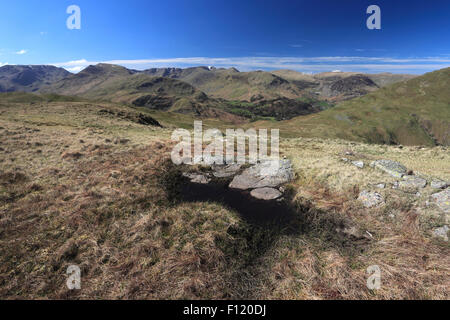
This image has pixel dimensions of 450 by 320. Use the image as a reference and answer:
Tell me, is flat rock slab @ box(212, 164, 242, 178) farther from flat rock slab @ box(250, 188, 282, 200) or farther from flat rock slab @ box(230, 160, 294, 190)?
flat rock slab @ box(250, 188, 282, 200)

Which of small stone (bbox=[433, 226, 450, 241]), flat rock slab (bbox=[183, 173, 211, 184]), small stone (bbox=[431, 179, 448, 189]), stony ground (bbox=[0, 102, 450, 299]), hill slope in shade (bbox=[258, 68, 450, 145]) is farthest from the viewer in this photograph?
hill slope in shade (bbox=[258, 68, 450, 145])

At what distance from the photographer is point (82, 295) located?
755 centimetres

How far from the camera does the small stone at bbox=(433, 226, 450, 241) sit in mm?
10223

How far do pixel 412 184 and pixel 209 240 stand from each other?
52.7ft

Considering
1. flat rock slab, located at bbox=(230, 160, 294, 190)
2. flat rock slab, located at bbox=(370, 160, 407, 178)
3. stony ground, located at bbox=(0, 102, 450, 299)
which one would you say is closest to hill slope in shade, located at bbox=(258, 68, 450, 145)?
flat rock slab, located at bbox=(370, 160, 407, 178)

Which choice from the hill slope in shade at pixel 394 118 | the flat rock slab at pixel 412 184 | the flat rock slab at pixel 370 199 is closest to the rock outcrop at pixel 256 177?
the flat rock slab at pixel 370 199

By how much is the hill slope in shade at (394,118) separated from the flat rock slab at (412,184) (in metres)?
86.5

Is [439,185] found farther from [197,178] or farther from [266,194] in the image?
[197,178]

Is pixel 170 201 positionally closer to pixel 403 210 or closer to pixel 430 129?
pixel 403 210

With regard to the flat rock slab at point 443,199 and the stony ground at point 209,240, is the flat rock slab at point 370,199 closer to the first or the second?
the stony ground at point 209,240

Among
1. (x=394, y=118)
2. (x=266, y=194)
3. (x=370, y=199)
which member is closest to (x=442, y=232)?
(x=370, y=199)

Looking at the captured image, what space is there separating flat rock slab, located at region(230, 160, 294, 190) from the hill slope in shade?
84835 mm
